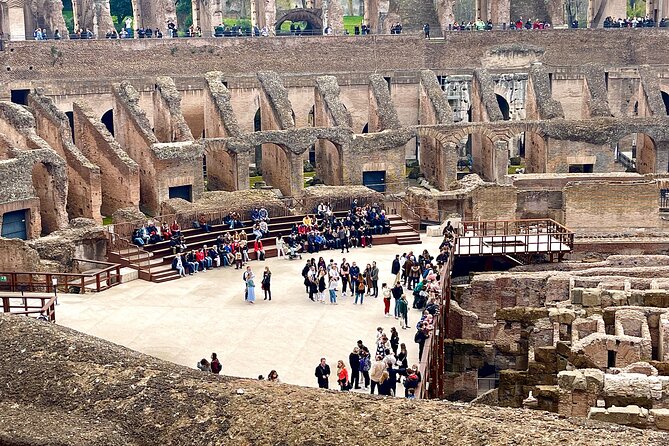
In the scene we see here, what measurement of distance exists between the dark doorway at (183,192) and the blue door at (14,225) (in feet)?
20.8

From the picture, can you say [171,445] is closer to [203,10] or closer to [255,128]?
[255,128]

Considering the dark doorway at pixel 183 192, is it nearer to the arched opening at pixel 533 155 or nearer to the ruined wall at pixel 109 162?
the ruined wall at pixel 109 162

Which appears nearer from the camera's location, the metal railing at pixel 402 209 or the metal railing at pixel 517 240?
the metal railing at pixel 517 240

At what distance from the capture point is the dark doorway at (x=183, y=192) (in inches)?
1634

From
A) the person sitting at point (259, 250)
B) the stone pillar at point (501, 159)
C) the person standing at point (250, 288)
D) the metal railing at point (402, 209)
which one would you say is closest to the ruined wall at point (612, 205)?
the stone pillar at point (501, 159)

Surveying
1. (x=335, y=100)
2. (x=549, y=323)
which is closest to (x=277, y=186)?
(x=335, y=100)

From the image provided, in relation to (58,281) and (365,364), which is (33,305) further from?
(365,364)

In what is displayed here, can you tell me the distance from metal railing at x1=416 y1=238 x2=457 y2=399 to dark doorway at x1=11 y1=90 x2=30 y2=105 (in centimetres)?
1892

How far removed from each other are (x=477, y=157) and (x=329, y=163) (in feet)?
21.3

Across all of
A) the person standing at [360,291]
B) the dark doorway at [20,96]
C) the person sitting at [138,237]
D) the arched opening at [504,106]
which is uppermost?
the dark doorway at [20,96]

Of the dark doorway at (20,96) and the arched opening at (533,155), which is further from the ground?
the dark doorway at (20,96)

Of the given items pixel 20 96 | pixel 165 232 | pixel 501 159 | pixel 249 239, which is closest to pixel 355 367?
pixel 165 232

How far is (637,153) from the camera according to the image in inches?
A: 1896

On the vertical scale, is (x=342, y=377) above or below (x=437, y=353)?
above
